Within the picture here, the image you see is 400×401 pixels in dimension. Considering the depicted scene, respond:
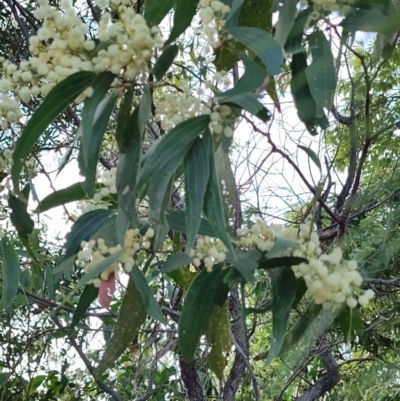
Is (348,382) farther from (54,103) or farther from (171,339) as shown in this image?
(54,103)

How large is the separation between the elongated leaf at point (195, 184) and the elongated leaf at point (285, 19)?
17 cm

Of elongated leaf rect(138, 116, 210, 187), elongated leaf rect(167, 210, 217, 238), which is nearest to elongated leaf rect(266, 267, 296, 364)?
elongated leaf rect(167, 210, 217, 238)

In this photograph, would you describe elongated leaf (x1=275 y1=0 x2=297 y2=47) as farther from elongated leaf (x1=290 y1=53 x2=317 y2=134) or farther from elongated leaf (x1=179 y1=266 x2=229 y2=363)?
elongated leaf (x1=179 y1=266 x2=229 y2=363)

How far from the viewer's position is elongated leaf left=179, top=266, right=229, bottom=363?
0.76 m

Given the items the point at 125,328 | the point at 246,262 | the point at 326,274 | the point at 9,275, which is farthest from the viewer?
the point at 9,275

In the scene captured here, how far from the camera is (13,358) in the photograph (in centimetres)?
191

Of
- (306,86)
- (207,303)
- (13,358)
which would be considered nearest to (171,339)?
(13,358)

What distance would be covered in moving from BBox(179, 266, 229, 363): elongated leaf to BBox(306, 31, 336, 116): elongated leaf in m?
0.24

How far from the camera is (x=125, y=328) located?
801mm

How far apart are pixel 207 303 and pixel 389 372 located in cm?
129

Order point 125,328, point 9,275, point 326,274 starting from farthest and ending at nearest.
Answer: point 9,275 < point 125,328 < point 326,274

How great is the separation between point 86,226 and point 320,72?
363 millimetres

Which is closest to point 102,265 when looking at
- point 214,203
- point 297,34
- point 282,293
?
point 214,203

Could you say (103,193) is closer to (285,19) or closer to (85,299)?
(85,299)
